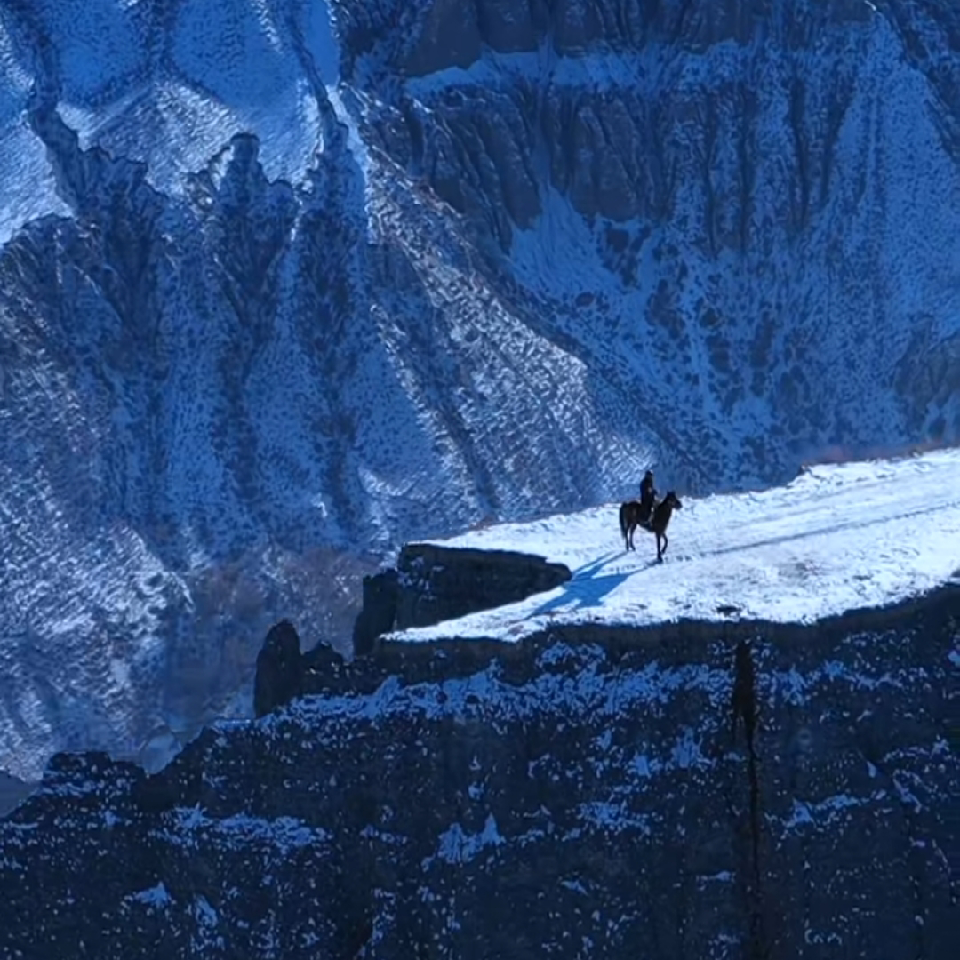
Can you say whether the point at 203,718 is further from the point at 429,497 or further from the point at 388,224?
the point at 388,224

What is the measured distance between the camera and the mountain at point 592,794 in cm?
6231

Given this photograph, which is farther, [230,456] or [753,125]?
[753,125]

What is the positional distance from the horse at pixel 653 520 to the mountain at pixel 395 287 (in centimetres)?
2361

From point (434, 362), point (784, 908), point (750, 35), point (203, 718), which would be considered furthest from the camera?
point (750, 35)

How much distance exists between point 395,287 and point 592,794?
38.5 m

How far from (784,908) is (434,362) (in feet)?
124

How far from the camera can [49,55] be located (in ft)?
337

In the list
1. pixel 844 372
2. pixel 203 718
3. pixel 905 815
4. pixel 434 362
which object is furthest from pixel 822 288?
pixel 905 815

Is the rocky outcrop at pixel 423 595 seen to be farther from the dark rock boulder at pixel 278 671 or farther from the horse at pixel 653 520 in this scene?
the horse at pixel 653 520

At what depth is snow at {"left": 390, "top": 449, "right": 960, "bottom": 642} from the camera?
6353 centimetres

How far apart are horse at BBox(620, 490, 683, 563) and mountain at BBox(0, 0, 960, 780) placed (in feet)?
77.5

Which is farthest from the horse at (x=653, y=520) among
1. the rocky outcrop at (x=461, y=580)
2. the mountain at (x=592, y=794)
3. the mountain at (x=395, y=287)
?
the mountain at (x=395, y=287)

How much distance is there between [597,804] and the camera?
205 ft

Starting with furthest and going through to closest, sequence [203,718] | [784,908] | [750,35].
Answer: [750,35] < [203,718] < [784,908]
